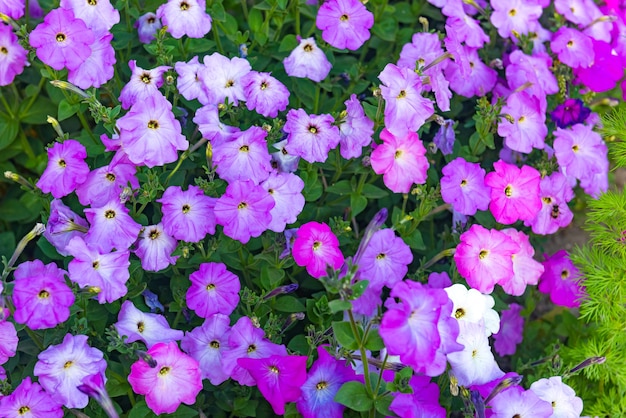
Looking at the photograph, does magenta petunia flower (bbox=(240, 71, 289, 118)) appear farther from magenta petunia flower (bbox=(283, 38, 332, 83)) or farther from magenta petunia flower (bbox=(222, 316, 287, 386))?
magenta petunia flower (bbox=(222, 316, 287, 386))

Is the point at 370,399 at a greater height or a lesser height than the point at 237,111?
lesser

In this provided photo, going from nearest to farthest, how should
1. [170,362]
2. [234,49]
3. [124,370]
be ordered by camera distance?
[170,362] < [124,370] < [234,49]

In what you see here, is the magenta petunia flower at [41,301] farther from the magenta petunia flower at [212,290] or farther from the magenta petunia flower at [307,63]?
the magenta petunia flower at [307,63]

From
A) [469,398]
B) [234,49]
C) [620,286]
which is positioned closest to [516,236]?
[620,286]

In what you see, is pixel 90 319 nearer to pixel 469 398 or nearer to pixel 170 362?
pixel 170 362

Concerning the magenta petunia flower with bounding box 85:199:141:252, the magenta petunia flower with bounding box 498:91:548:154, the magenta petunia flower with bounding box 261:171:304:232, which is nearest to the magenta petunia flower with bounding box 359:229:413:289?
the magenta petunia flower with bounding box 261:171:304:232

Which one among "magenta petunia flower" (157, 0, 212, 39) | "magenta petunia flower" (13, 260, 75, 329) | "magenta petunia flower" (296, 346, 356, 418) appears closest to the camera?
"magenta petunia flower" (13, 260, 75, 329)
